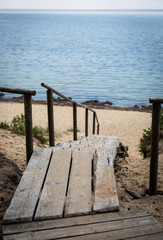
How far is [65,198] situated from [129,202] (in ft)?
2.56

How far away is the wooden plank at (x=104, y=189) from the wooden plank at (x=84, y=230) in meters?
0.18

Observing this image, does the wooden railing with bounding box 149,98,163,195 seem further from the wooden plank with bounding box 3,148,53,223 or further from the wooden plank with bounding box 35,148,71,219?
the wooden plank with bounding box 3,148,53,223

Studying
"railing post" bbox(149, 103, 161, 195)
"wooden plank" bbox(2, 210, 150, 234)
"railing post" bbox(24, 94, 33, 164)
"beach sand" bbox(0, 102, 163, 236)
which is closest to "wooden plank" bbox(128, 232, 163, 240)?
"wooden plank" bbox(2, 210, 150, 234)

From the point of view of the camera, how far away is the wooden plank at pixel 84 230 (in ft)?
6.45

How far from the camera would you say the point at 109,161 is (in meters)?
3.22

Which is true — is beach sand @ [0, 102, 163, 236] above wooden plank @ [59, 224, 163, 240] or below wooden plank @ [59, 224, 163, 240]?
below

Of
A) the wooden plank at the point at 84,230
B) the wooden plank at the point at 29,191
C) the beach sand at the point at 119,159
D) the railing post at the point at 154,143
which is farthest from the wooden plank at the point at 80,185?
the railing post at the point at 154,143

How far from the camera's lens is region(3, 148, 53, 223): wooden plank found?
216 cm

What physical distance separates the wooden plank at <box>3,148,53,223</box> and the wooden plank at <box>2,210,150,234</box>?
7 cm

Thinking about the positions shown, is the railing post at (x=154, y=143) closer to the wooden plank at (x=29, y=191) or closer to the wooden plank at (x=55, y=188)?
the wooden plank at (x=55, y=188)

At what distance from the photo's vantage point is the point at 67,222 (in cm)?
213

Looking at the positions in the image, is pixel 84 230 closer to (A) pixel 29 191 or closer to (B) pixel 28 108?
(A) pixel 29 191

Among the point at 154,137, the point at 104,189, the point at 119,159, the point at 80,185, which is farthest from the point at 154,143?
the point at 119,159

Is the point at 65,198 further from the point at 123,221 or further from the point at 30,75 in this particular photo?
the point at 30,75
